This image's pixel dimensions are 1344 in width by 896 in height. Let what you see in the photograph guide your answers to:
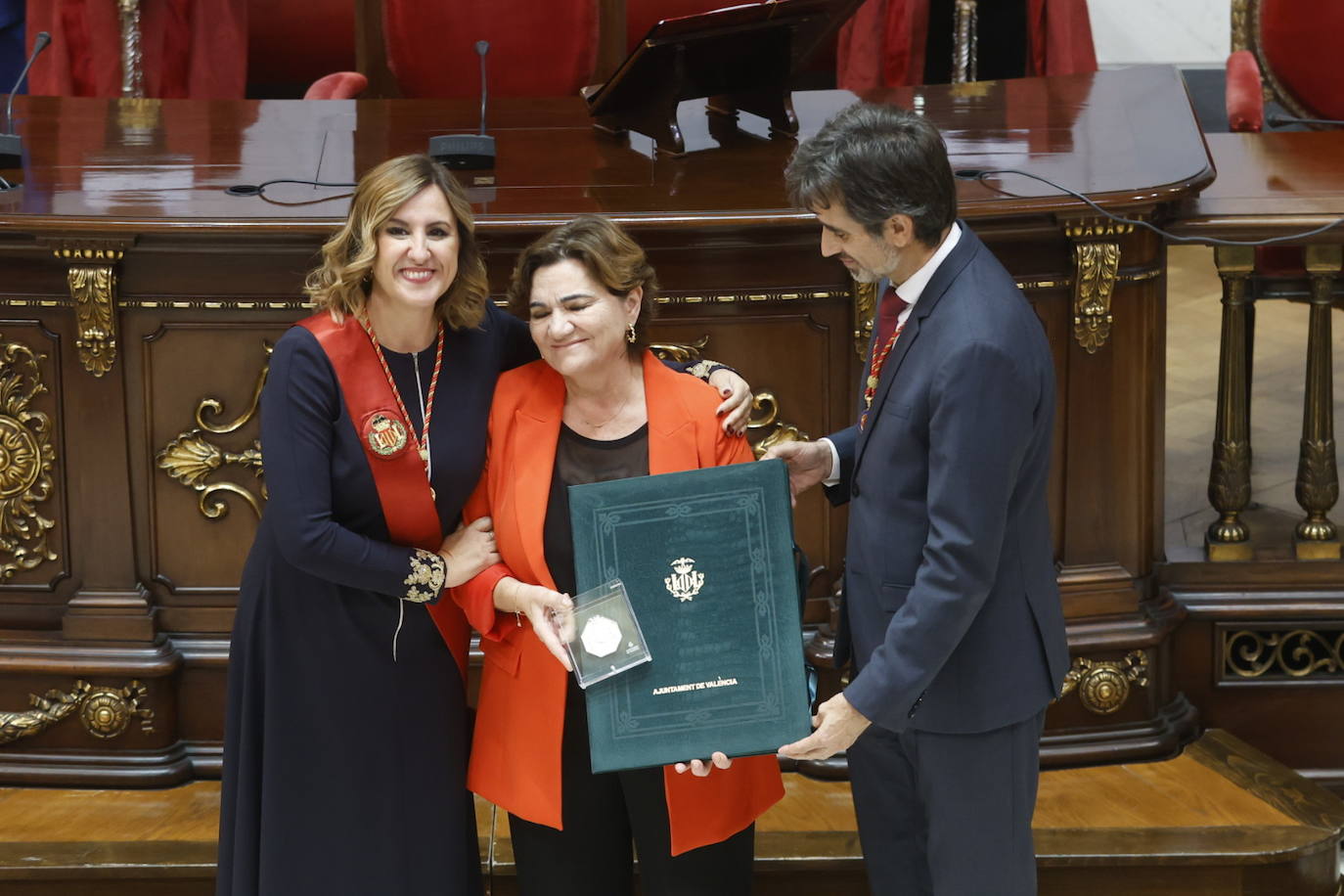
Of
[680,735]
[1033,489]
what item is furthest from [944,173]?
[680,735]

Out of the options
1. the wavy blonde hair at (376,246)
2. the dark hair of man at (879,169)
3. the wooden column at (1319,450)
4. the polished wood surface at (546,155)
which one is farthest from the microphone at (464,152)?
the wooden column at (1319,450)

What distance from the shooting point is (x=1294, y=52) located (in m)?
4.32

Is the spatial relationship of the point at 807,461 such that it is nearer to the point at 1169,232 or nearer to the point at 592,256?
the point at 592,256

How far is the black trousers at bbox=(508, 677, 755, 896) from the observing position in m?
2.24

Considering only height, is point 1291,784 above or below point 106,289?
below

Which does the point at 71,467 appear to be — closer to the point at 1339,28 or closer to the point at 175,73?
the point at 175,73

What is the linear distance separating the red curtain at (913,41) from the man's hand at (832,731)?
3192 mm

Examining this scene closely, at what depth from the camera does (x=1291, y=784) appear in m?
2.90

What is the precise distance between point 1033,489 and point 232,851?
123 cm

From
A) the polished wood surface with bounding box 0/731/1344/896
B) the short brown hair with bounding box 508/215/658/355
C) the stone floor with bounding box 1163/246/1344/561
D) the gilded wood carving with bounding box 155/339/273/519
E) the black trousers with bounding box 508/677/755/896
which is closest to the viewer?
the short brown hair with bounding box 508/215/658/355

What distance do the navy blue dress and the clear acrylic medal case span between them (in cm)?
28

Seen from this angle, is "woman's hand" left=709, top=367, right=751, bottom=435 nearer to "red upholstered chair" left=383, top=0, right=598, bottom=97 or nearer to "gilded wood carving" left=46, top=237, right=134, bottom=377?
"gilded wood carving" left=46, top=237, right=134, bottom=377

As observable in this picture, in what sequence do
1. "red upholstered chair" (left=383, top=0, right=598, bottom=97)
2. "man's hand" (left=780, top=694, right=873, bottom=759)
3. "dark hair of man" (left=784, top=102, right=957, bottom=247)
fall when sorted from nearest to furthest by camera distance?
"dark hair of man" (left=784, top=102, right=957, bottom=247) → "man's hand" (left=780, top=694, right=873, bottom=759) → "red upholstered chair" (left=383, top=0, right=598, bottom=97)

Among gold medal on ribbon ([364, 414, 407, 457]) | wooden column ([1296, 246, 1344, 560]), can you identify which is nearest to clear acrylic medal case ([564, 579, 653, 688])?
gold medal on ribbon ([364, 414, 407, 457])
